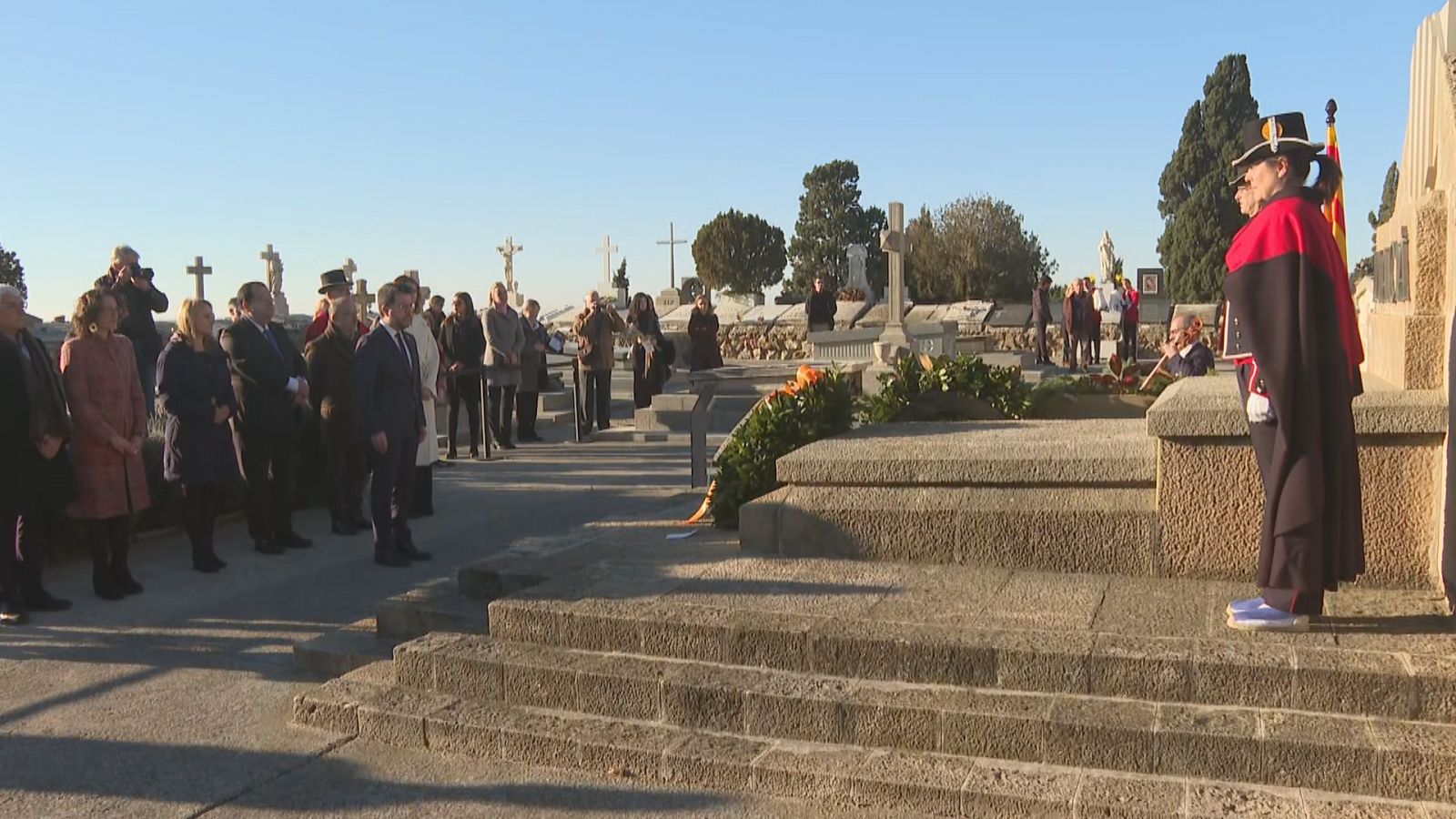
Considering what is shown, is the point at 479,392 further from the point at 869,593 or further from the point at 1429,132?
the point at 1429,132

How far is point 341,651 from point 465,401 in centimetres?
785

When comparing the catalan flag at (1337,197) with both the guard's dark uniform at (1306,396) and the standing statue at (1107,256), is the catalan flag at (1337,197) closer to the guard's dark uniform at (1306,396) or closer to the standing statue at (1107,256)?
the guard's dark uniform at (1306,396)

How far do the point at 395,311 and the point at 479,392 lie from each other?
19.5 ft

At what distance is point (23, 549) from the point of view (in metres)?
6.73

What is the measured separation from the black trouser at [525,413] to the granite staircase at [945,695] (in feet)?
33.1

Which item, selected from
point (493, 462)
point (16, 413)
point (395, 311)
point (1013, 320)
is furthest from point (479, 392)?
point (1013, 320)

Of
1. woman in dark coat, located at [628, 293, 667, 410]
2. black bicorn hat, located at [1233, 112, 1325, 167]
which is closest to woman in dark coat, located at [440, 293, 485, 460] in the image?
woman in dark coat, located at [628, 293, 667, 410]

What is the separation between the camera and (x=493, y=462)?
43.5 feet

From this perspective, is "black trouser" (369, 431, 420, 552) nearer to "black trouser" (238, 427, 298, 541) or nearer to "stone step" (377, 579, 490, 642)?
"black trouser" (238, 427, 298, 541)

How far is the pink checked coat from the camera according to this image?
6.88 m

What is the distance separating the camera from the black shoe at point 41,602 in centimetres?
682

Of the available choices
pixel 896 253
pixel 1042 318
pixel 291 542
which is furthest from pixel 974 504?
pixel 1042 318

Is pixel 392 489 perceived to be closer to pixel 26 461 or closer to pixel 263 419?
pixel 263 419

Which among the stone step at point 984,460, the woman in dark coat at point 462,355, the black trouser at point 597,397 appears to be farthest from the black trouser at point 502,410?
the stone step at point 984,460
